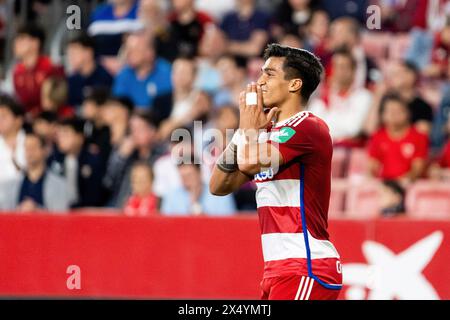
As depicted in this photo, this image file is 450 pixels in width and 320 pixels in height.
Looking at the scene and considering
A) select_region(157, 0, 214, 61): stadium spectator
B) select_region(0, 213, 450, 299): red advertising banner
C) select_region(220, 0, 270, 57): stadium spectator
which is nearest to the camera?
select_region(0, 213, 450, 299): red advertising banner

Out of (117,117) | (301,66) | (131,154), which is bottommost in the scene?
(131,154)

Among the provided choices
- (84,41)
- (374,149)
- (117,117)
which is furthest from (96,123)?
(374,149)

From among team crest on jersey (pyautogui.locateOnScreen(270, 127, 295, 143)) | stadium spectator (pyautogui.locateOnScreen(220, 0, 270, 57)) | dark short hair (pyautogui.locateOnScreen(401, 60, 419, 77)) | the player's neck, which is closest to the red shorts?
team crest on jersey (pyautogui.locateOnScreen(270, 127, 295, 143))

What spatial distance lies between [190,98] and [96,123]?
109 cm

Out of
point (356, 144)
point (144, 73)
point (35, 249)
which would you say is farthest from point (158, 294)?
point (144, 73)

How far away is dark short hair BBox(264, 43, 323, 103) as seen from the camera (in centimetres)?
595

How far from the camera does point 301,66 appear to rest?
19.5 feet

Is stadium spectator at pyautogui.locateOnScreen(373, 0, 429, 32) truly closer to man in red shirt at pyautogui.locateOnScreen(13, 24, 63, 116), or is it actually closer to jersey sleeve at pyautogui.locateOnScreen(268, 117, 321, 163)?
man in red shirt at pyautogui.locateOnScreen(13, 24, 63, 116)

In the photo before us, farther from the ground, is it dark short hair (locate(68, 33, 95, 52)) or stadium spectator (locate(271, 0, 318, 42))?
stadium spectator (locate(271, 0, 318, 42))

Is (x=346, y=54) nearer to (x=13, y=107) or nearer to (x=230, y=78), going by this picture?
(x=230, y=78)

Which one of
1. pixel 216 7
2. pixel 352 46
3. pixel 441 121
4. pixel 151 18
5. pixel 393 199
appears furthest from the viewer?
pixel 216 7

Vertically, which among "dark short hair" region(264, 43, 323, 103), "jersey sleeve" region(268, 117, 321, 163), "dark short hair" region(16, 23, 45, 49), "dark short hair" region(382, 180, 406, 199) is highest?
"dark short hair" region(16, 23, 45, 49)

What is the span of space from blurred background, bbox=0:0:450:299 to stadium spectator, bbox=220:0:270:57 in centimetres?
2

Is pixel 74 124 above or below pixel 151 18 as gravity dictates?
below
